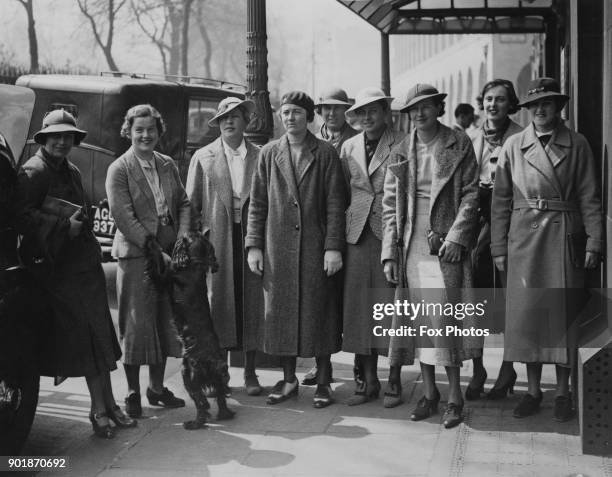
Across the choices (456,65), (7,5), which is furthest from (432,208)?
(456,65)

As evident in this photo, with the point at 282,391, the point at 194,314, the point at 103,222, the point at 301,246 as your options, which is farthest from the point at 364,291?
the point at 103,222

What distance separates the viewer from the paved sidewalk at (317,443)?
16.4ft

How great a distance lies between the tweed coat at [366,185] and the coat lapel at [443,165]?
0.44 m

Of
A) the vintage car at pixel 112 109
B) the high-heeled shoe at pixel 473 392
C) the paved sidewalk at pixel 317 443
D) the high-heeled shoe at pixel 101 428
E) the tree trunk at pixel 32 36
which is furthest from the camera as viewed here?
the tree trunk at pixel 32 36

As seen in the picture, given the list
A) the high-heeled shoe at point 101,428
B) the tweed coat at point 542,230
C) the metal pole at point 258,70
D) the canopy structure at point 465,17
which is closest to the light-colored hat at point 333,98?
the metal pole at point 258,70

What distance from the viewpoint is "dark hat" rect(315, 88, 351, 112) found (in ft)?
24.3

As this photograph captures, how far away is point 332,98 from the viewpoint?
24.5ft

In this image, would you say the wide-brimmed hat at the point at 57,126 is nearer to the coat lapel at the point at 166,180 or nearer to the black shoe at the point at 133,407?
the coat lapel at the point at 166,180

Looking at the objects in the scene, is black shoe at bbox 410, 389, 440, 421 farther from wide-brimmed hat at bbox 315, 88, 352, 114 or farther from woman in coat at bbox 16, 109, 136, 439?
wide-brimmed hat at bbox 315, 88, 352, 114

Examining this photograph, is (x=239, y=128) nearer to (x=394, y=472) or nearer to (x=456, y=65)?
(x=394, y=472)

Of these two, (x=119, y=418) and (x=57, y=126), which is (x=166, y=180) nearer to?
(x=57, y=126)

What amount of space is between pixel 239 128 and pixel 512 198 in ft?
6.59

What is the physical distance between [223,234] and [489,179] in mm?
1867

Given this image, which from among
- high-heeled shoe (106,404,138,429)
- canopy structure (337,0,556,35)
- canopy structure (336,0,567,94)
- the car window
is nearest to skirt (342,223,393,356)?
high-heeled shoe (106,404,138,429)
